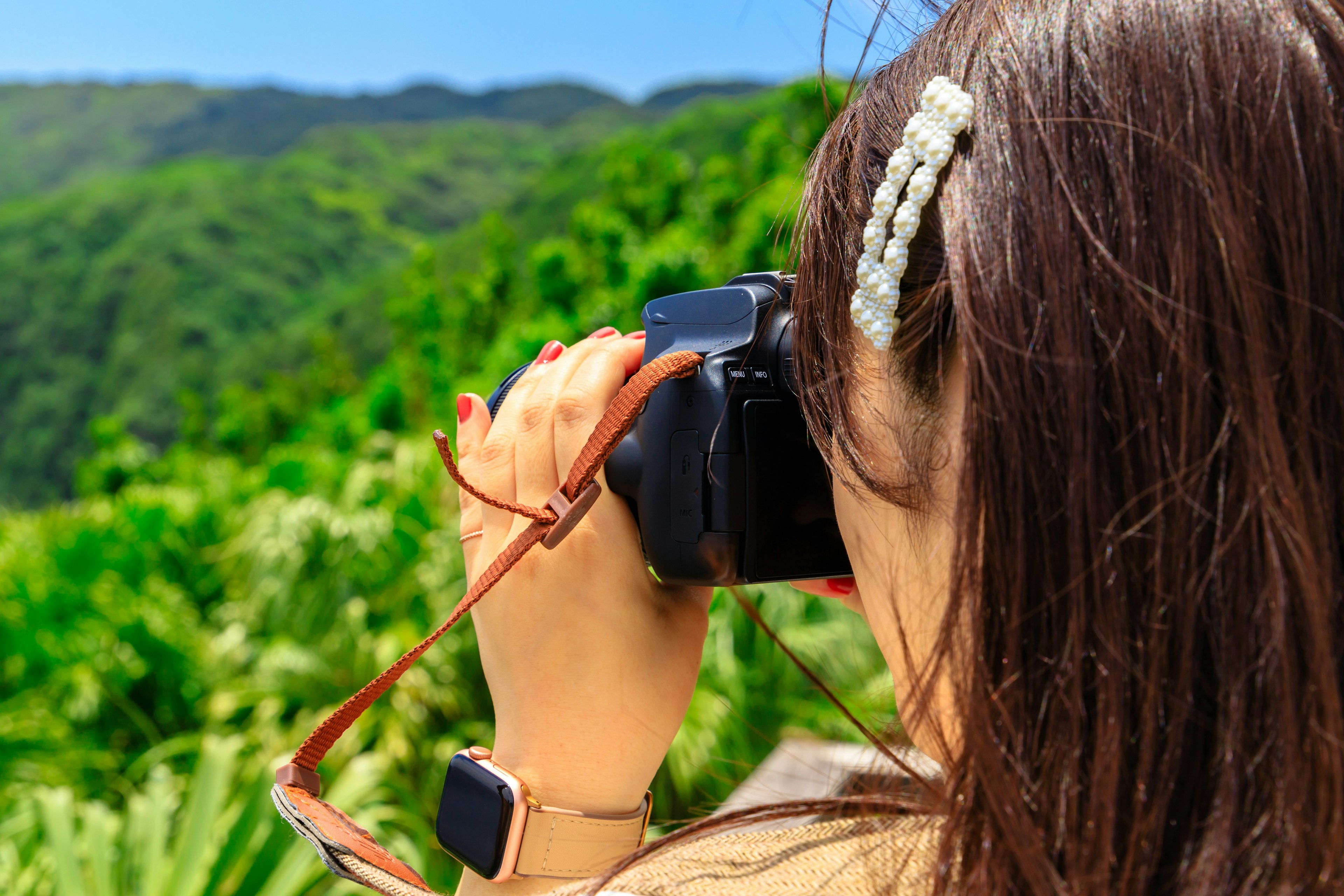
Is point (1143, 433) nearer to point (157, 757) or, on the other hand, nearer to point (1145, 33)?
point (1145, 33)

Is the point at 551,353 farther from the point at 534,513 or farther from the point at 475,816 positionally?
the point at 475,816

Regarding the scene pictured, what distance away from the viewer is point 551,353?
40.5 inches

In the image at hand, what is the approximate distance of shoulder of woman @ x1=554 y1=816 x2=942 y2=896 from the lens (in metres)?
0.66

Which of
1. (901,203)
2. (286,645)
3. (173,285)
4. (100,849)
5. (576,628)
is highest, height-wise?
(901,203)

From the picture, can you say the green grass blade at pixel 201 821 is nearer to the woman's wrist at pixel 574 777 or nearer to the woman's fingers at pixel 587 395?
the woman's wrist at pixel 574 777

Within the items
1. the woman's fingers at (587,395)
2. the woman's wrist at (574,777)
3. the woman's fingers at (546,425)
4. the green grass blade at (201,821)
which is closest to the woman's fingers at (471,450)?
the woman's fingers at (546,425)

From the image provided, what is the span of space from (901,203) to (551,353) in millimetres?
526

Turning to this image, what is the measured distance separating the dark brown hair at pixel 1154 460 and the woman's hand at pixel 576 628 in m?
0.43


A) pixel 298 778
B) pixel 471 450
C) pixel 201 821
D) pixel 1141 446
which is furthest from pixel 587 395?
pixel 201 821

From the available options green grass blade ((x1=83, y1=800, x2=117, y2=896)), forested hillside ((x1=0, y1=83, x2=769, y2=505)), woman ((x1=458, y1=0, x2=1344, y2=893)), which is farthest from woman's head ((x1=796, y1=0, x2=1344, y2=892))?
forested hillside ((x1=0, y1=83, x2=769, y2=505))

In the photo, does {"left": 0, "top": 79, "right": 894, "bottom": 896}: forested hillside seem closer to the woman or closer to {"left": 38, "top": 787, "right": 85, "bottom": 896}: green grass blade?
{"left": 38, "top": 787, "right": 85, "bottom": 896}: green grass blade

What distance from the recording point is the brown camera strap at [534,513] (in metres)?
0.84

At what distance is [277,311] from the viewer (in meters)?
52.5

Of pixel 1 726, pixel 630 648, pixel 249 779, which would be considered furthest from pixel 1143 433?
pixel 1 726
